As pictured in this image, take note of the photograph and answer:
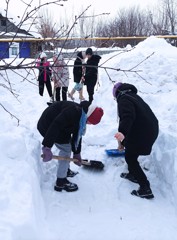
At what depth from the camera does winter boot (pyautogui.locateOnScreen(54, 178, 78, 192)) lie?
14.7ft

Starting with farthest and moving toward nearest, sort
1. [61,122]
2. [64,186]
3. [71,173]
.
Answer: [71,173], [64,186], [61,122]

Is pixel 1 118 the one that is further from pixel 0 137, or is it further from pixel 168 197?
pixel 168 197

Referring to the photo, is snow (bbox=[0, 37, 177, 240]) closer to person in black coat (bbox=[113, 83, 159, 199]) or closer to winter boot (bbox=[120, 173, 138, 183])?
winter boot (bbox=[120, 173, 138, 183])

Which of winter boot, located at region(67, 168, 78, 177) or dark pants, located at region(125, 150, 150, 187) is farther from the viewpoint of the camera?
winter boot, located at region(67, 168, 78, 177)

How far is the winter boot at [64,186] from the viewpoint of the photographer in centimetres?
Answer: 447

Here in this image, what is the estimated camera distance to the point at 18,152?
13.8ft

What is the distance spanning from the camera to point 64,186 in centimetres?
452

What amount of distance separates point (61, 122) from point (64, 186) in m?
0.97

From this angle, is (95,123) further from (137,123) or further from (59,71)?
(59,71)

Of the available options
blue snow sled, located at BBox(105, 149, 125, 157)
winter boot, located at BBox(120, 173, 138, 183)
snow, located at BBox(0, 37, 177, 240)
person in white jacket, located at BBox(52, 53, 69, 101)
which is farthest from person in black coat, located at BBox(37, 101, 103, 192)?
person in white jacket, located at BBox(52, 53, 69, 101)

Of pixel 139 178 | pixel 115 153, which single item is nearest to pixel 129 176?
pixel 139 178

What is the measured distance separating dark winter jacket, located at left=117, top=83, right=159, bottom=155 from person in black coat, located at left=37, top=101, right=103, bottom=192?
0.36 metres

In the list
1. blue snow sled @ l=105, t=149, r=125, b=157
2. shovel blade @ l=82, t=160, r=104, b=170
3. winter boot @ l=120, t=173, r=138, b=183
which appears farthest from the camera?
blue snow sled @ l=105, t=149, r=125, b=157

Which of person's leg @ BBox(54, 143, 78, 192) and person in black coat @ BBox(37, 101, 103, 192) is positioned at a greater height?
person in black coat @ BBox(37, 101, 103, 192)
